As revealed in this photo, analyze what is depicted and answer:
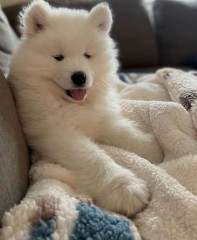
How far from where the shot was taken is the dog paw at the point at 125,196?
863 millimetres

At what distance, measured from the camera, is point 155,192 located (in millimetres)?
891

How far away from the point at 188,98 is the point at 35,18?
0.56 metres

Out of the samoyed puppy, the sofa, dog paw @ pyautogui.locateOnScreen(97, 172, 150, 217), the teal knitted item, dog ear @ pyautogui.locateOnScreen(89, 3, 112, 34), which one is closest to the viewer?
the teal knitted item

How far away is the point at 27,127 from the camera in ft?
3.59

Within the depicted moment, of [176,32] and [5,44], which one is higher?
[5,44]

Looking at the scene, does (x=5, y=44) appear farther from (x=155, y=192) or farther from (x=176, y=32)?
(x=176, y=32)

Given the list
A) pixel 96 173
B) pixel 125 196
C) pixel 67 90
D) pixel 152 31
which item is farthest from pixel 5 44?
pixel 152 31

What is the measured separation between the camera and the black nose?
43.3 inches

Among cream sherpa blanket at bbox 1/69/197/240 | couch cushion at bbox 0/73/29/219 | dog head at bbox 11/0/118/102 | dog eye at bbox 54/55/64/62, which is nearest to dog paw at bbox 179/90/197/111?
cream sherpa blanket at bbox 1/69/197/240

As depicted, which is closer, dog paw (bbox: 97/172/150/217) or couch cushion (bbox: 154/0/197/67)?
dog paw (bbox: 97/172/150/217)

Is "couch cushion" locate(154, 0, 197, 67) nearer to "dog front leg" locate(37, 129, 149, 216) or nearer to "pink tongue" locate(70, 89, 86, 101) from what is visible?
"pink tongue" locate(70, 89, 86, 101)

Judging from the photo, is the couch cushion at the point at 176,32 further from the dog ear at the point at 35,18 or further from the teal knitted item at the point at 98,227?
the teal knitted item at the point at 98,227

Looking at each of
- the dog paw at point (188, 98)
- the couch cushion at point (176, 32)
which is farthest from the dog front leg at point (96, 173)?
the couch cushion at point (176, 32)

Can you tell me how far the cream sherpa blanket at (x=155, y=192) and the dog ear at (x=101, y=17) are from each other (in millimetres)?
283
